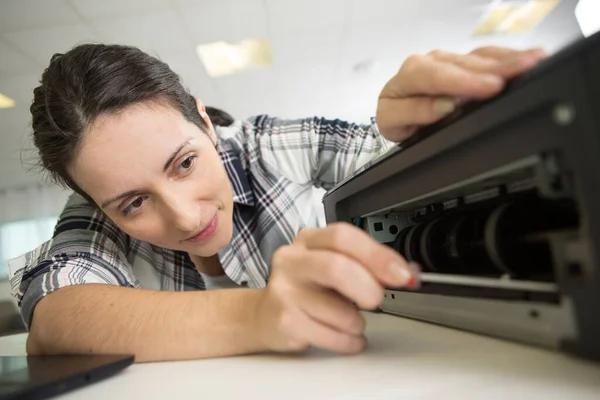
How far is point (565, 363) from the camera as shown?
30 centimetres

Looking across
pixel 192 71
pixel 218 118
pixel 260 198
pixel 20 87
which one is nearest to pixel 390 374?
pixel 260 198

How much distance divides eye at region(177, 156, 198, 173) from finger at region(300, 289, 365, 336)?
0.41 meters

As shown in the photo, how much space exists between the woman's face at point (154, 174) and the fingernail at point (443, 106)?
0.43 meters

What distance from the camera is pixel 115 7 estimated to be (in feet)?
8.32

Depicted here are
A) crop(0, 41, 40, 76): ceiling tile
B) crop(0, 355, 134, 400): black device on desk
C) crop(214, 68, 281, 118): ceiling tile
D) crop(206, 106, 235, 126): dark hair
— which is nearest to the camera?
crop(0, 355, 134, 400): black device on desk

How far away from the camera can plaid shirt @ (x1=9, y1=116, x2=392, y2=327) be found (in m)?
0.88

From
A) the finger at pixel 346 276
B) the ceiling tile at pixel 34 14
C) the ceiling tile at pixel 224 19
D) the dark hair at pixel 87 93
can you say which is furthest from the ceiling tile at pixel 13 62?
the finger at pixel 346 276

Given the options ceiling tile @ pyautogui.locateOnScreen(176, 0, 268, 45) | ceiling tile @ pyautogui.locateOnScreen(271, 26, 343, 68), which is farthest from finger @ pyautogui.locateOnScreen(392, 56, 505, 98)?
ceiling tile @ pyautogui.locateOnScreen(271, 26, 343, 68)

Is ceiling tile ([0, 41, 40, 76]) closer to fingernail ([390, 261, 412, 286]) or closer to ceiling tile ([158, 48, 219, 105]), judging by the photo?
ceiling tile ([158, 48, 219, 105])

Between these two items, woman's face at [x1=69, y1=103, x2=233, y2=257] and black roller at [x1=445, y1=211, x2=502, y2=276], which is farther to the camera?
woman's face at [x1=69, y1=103, x2=233, y2=257]

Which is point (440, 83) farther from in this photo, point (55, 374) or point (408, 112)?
point (55, 374)

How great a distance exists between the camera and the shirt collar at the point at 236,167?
95cm

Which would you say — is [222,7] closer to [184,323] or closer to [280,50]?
[280,50]

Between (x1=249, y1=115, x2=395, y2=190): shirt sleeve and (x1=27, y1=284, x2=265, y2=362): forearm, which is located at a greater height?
(x1=249, y1=115, x2=395, y2=190): shirt sleeve
